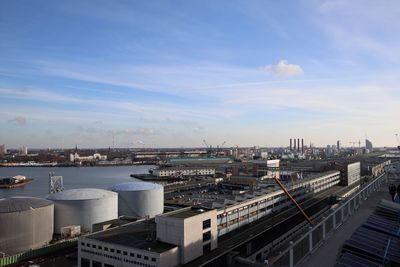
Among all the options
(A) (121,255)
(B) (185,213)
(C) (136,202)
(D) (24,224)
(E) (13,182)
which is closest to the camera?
(A) (121,255)

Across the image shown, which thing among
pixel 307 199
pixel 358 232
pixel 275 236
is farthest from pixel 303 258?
pixel 307 199

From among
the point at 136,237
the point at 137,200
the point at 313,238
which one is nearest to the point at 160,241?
the point at 136,237

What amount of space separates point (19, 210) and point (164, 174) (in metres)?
15.9

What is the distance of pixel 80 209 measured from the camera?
23.6 feet

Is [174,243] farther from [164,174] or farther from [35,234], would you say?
[164,174]

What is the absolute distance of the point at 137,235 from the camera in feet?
16.3

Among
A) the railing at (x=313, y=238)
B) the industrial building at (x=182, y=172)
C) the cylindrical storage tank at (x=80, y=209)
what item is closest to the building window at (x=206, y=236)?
the railing at (x=313, y=238)

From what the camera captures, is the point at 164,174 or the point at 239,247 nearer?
the point at 239,247

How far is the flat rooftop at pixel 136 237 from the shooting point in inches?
176

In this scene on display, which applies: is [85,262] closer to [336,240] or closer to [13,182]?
[336,240]

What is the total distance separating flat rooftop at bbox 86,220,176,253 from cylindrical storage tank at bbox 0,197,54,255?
6.39 feet

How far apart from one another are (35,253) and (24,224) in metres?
0.72

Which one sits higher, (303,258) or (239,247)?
(303,258)

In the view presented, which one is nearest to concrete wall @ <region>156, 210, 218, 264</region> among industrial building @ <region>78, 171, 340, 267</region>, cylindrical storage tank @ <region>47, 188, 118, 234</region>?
industrial building @ <region>78, 171, 340, 267</region>
